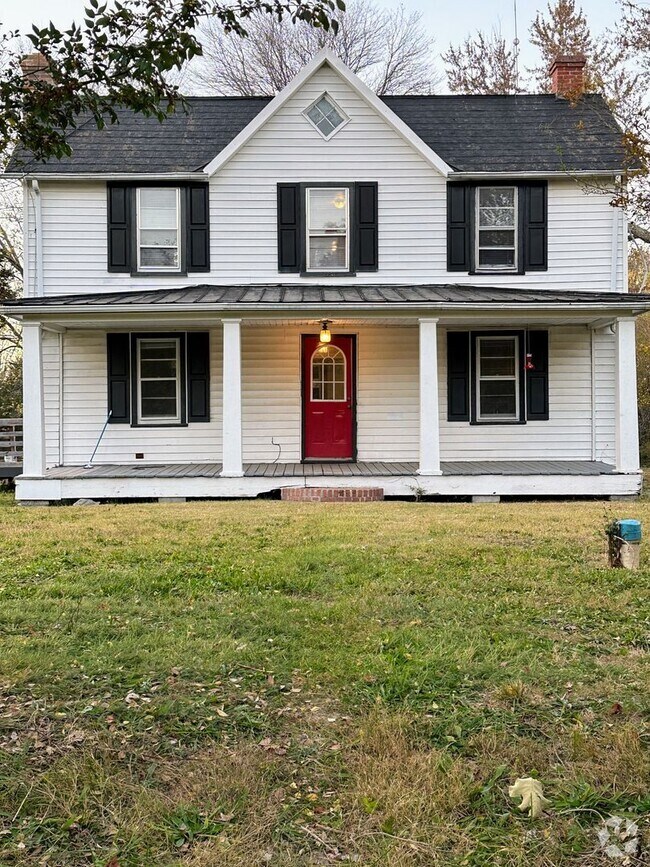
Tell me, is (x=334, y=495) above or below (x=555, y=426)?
below

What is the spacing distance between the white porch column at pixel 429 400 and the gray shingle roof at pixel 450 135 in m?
3.61

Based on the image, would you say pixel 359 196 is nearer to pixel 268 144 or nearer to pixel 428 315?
pixel 268 144

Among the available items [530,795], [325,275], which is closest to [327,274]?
[325,275]

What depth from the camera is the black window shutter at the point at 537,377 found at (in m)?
13.0

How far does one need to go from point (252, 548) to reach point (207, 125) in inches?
394

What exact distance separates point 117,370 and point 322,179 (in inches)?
198

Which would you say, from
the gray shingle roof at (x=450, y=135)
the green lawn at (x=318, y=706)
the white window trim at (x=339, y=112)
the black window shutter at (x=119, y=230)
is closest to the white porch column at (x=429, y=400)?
the gray shingle roof at (x=450, y=135)

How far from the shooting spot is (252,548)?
7.18 m

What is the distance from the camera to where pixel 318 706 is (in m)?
3.56

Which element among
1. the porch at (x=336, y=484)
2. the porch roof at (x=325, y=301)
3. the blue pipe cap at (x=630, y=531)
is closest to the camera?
the blue pipe cap at (x=630, y=531)

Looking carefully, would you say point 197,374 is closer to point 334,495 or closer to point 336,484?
point 336,484

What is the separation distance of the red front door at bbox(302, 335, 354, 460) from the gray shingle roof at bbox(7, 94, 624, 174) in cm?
396

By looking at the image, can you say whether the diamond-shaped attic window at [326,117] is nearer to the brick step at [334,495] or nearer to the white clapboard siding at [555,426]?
the white clapboard siding at [555,426]

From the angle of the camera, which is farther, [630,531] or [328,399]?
[328,399]
